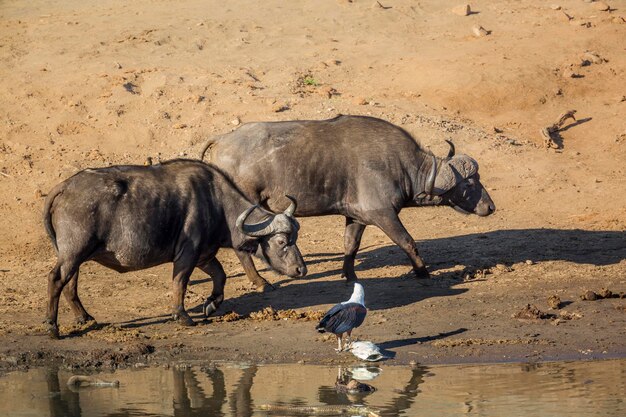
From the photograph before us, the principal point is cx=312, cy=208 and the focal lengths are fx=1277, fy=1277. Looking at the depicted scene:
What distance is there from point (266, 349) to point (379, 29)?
12533 mm

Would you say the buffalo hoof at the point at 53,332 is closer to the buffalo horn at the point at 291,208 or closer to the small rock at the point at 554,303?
the buffalo horn at the point at 291,208

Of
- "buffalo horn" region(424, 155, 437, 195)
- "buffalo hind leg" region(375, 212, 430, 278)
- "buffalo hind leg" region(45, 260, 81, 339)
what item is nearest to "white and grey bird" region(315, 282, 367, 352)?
"buffalo hind leg" region(45, 260, 81, 339)

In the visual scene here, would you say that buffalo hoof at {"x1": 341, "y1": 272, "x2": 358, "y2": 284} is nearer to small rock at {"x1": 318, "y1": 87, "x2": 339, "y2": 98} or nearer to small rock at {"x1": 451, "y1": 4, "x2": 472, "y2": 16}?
small rock at {"x1": 318, "y1": 87, "x2": 339, "y2": 98}

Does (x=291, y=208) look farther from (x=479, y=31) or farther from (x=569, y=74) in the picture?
(x=479, y=31)

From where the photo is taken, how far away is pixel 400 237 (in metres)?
14.5

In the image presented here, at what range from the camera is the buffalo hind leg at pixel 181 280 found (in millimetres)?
12656

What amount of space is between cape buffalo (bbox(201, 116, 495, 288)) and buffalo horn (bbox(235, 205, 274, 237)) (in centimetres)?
120

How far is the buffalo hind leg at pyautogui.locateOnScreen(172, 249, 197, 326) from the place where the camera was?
12.7 m

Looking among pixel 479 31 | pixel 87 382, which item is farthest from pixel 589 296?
pixel 479 31

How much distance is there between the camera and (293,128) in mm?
14688

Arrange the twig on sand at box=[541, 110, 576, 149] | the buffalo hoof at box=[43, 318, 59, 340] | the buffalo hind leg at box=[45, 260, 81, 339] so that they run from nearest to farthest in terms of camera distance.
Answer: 1. the buffalo hind leg at box=[45, 260, 81, 339]
2. the buffalo hoof at box=[43, 318, 59, 340]
3. the twig on sand at box=[541, 110, 576, 149]

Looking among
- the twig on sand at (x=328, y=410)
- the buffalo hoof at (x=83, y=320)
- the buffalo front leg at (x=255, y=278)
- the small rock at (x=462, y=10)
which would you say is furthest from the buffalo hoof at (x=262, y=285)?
the small rock at (x=462, y=10)

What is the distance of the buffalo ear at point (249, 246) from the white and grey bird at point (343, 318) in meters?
1.60

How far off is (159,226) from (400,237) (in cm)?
321
